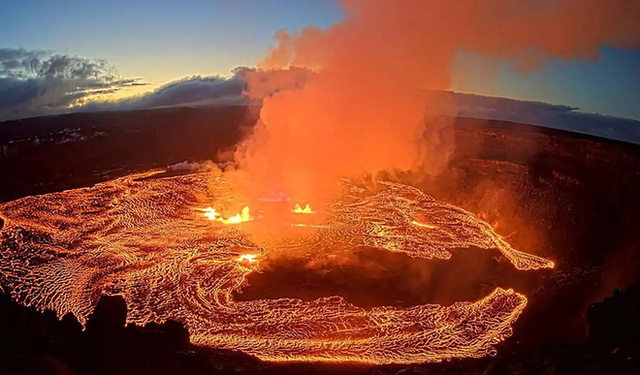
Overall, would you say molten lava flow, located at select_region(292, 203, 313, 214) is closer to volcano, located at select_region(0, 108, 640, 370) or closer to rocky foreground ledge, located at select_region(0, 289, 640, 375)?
volcano, located at select_region(0, 108, 640, 370)

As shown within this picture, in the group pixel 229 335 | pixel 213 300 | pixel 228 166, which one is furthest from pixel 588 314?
pixel 228 166

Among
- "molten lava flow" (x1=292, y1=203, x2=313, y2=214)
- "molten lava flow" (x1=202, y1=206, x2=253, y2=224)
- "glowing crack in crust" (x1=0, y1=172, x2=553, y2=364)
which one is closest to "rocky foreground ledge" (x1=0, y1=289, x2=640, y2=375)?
"glowing crack in crust" (x1=0, y1=172, x2=553, y2=364)

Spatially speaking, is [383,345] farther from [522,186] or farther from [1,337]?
[522,186]

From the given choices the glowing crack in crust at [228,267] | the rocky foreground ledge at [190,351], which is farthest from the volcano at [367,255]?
the rocky foreground ledge at [190,351]

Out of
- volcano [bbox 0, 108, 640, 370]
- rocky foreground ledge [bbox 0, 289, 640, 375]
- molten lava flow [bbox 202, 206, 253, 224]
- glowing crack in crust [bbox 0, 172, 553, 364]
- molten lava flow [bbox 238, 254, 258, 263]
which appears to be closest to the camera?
rocky foreground ledge [bbox 0, 289, 640, 375]

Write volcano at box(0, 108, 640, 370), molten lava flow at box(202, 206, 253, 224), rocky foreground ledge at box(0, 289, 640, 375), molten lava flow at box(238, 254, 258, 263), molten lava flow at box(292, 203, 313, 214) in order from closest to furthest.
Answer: rocky foreground ledge at box(0, 289, 640, 375), volcano at box(0, 108, 640, 370), molten lava flow at box(238, 254, 258, 263), molten lava flow at box(202, 206, 253, 224), molten lava flow at box(292, 203, 313, 214)
